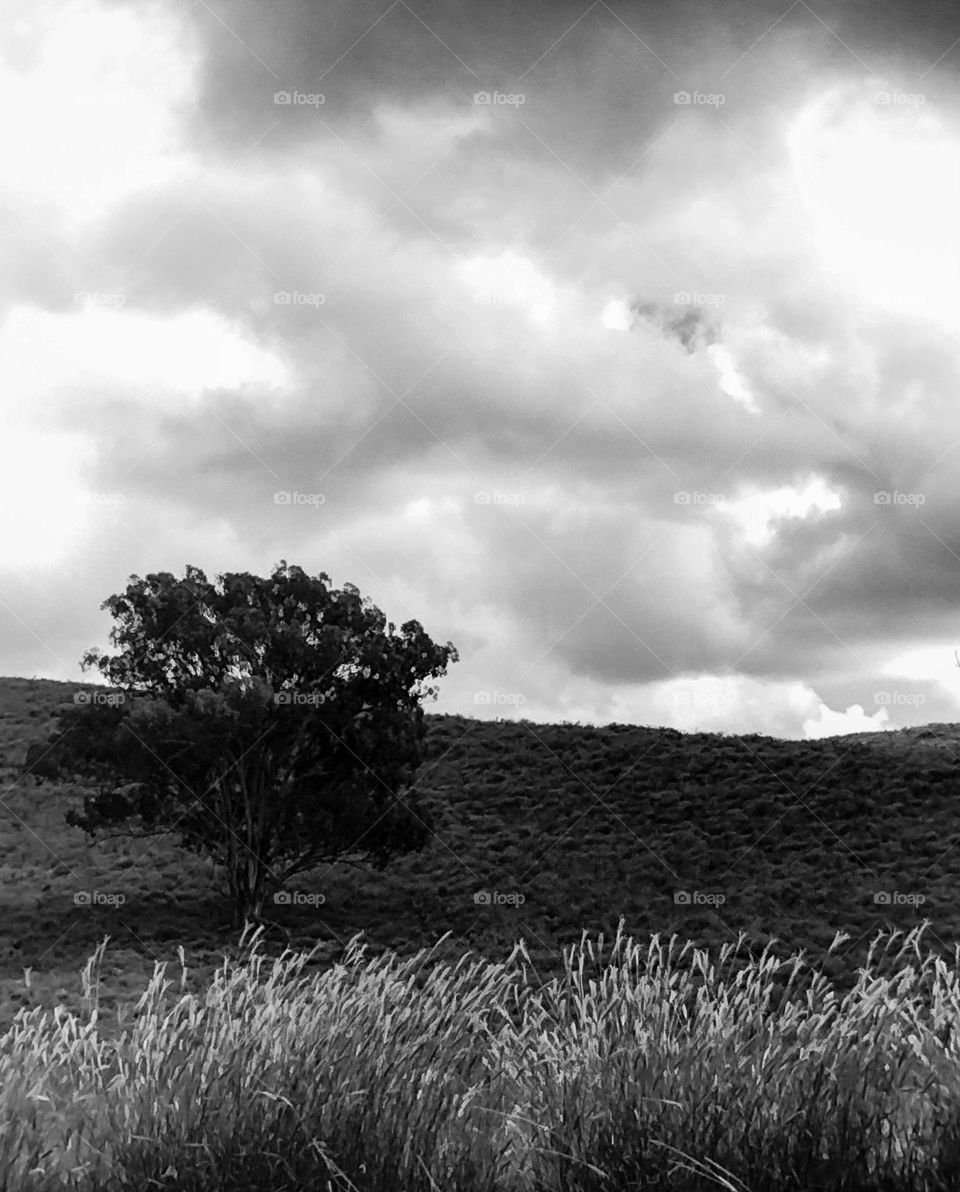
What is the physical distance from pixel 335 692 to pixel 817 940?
14.7 meters

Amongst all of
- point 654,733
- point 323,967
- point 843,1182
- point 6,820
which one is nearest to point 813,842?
point 654,733
